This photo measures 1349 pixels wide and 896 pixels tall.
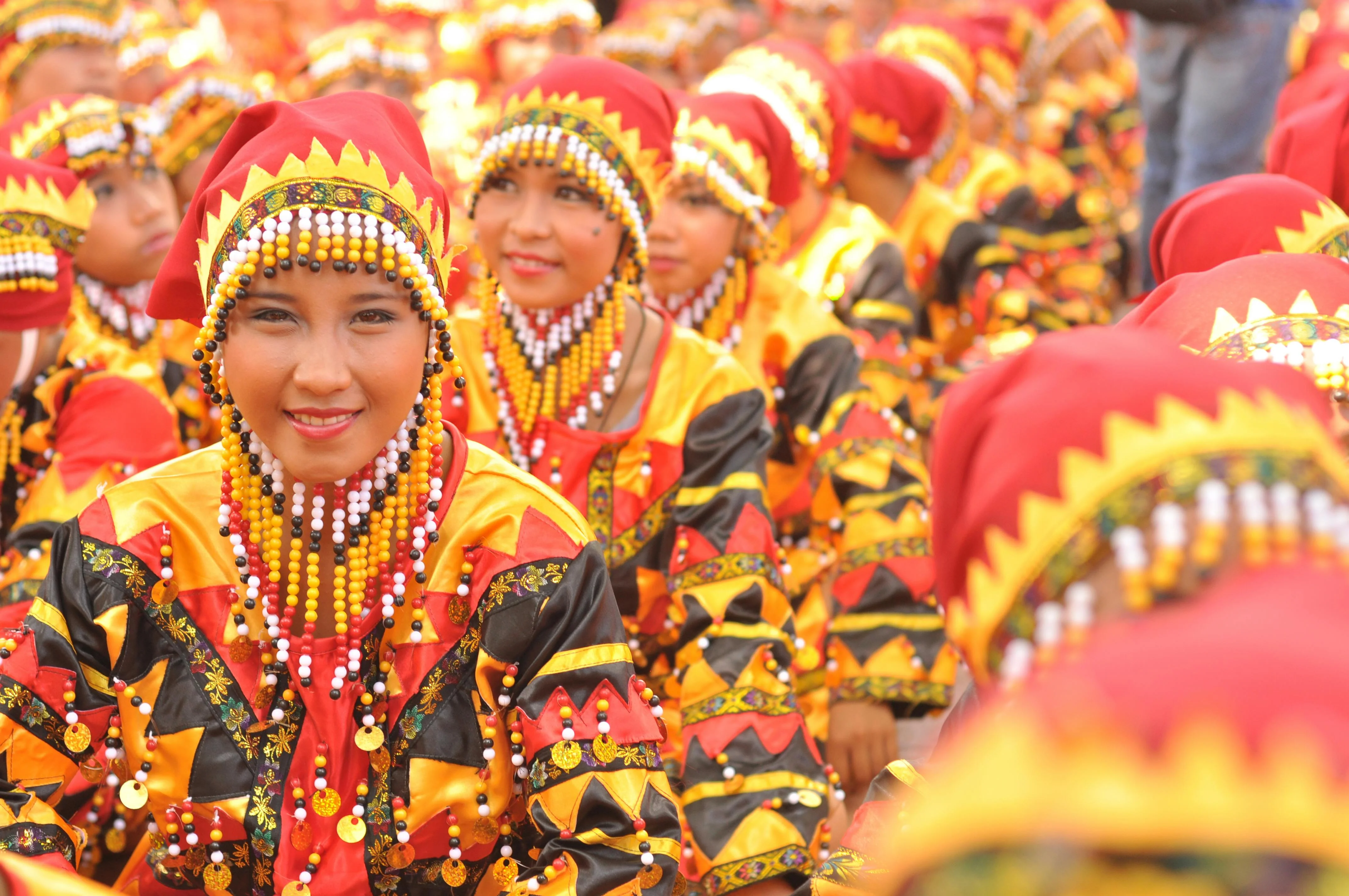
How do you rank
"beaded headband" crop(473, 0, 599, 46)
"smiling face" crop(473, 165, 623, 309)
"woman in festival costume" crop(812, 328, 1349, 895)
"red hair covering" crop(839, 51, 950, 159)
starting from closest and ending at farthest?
"woman in festival costume" crop(812, 328, 1349, 895), "smiling face" crop(473, 165, 623, 309), "red hair covering" crop(839, 51, 950, 159), "beaded headband" crop(473, 0, 599, 46)

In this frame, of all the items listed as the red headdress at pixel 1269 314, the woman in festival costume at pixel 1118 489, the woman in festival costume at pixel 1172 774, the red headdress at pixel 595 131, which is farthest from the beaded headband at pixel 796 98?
the woman in festival costume at pixel 1172 774

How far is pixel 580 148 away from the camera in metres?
3.28

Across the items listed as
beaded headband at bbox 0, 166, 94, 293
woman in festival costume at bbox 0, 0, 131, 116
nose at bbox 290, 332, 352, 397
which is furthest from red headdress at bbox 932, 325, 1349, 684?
woman in festival costume at bbox 0, 0, 131, 116

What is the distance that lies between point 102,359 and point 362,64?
Answer: 12.4 ft

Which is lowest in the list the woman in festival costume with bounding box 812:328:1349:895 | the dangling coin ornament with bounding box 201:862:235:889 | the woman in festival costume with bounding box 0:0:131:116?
the dangling coin ornament with bounding box 201:862:235:889

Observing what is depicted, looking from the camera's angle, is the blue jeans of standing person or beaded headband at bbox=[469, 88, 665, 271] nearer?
beaded headband at bbox=[469, 88, 665, 271]

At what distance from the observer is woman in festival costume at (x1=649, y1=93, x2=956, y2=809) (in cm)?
353

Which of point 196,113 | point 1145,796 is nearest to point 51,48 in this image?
point 196,113

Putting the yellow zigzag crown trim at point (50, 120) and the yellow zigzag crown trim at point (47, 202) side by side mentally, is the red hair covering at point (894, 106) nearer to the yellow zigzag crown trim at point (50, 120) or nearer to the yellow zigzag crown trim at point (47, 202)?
the yellow zigzag crown trim at point (50, 120)

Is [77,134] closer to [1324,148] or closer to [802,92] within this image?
[802,92]

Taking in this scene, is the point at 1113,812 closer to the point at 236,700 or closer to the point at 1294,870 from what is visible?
the point at 1294,870

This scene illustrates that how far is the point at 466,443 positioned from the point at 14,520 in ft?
4.61

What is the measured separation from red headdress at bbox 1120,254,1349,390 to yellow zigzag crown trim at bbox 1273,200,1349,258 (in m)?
0.48

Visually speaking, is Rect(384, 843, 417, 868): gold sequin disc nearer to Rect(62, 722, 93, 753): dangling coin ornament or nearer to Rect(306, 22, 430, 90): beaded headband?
Rect(62, 722, 93, 753): dangling coin ornament
